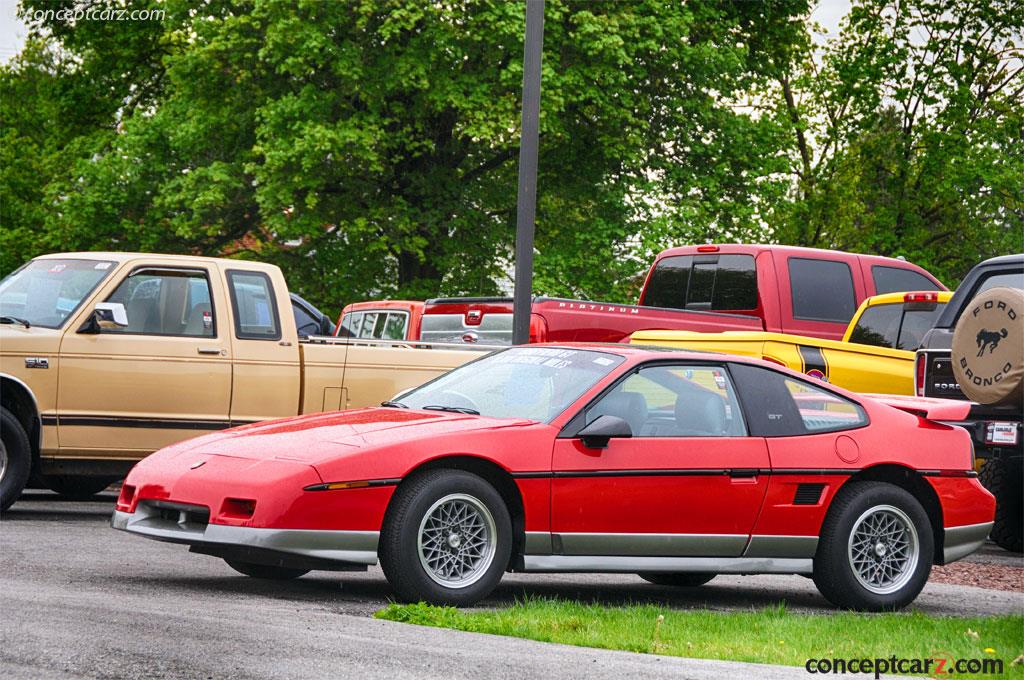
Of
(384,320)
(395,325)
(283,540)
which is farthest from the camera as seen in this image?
(384,320)

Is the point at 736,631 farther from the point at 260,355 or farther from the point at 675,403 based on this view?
the point at 260,355

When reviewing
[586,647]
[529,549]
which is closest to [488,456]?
[529,549]

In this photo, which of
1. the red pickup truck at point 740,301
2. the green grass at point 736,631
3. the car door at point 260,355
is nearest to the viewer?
the green grass at point 736,631

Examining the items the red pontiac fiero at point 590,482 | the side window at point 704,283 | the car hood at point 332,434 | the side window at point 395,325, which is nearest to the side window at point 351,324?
the side window at point 395,325

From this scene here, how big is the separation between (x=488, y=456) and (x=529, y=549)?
0.58 metres

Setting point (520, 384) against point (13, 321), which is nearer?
point (520, 384)

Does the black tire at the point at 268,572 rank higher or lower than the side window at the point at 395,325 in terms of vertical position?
lower

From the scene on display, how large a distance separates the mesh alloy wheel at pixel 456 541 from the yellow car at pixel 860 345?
4631mm

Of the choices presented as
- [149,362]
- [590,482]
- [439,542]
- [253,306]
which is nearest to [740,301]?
[253,306]

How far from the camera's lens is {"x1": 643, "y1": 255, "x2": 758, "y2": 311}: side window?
16547mm

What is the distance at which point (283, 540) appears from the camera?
7.68 m

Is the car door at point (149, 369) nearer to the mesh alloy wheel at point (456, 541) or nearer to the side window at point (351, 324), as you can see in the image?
the mesh alloy wheel at point (456, 541)

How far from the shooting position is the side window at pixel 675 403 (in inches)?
344

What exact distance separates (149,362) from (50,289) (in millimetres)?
987
